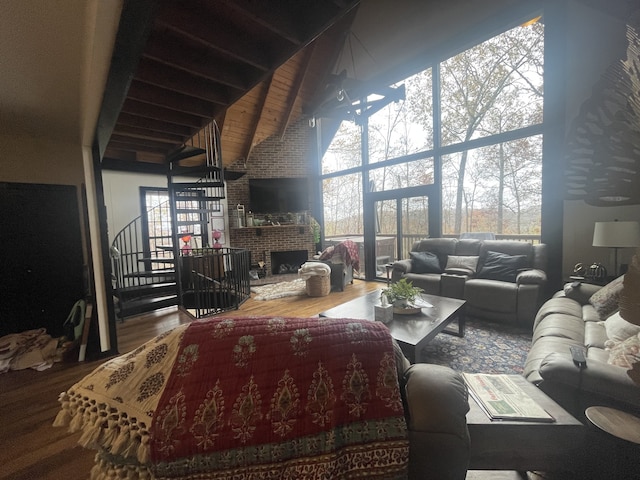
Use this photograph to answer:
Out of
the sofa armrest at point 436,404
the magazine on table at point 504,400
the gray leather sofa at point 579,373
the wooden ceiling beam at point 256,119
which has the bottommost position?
the gray leather sofa at point 579,373

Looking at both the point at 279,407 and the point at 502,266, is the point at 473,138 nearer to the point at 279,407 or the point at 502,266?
the point at 502,266

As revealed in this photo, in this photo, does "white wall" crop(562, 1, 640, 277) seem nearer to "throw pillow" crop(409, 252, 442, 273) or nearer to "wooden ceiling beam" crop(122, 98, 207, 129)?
"throw pillow" crop(409, 252, 442, 273)

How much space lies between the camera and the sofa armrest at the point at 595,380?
114 centimetres

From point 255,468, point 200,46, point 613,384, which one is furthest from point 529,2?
point 255,468

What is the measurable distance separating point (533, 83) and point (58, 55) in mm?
5072

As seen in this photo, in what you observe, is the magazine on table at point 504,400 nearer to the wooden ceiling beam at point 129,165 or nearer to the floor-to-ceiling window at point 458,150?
the floor-to-ceiling window at point 458,150

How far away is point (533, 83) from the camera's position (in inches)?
146

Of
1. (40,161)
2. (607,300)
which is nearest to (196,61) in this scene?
(40,161)

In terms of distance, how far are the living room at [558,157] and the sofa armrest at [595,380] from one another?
1.77 m

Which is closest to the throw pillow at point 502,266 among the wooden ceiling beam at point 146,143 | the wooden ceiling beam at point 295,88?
the wooden ceiling beam at point 146,143

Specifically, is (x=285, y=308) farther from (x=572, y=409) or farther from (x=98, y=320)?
(x=572, y=409)

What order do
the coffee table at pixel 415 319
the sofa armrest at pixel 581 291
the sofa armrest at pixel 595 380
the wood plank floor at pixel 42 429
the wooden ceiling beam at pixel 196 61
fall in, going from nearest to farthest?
the sofa armrest at pixel 595 380, the wood plank floor at pixel 42 429, the wooden ceiling beam at pixel 196 61, the coffee table at pixel 415 319, the sofa armrest at pixel 581 291

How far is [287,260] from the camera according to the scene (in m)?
7.00

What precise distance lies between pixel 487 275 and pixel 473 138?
87.8 inches
